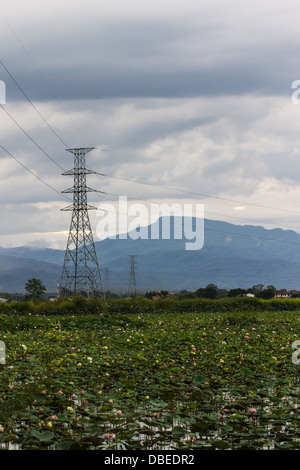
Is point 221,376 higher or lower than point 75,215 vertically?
lower

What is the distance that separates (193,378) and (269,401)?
1407 millimetres

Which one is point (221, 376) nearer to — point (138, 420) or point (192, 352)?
point (192, 352)

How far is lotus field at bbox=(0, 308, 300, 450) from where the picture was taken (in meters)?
6.27

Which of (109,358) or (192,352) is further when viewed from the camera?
(192,352)

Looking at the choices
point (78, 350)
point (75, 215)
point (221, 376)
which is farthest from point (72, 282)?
point (221, 376)

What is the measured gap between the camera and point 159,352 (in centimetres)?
1200

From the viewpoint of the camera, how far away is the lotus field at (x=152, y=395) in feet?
20.6

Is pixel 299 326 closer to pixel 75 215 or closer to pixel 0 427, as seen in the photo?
pixel 0 427

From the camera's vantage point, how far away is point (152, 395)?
8.33m

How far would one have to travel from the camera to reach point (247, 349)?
12367mm

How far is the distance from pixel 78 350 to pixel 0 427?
5.67m
